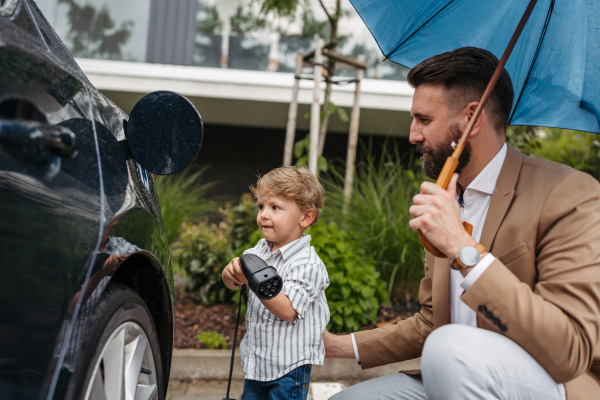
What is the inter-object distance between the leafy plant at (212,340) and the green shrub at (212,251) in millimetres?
753

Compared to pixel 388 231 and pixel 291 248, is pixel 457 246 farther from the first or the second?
pixel 388 231

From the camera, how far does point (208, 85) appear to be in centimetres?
916

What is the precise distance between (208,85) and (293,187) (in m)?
→ 7.65

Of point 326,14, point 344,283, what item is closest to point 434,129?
point 344,283

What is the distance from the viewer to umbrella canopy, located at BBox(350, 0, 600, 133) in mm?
1906

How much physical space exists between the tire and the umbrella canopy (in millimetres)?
1511

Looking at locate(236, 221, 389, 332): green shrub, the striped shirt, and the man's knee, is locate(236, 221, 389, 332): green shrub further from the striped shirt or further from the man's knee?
the man's knee

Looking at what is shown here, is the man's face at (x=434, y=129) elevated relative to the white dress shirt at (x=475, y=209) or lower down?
elevated

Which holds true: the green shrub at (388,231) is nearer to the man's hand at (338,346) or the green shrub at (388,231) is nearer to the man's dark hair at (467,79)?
the man's hand at (338,346)

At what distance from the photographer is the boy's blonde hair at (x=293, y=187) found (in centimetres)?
197

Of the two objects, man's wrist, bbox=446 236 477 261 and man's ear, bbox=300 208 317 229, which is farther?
man's ear, bbox=300 208 317 229

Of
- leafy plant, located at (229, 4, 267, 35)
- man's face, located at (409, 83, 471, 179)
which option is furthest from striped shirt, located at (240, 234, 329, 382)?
leafy plant, located at (229, 4, 267, 35)

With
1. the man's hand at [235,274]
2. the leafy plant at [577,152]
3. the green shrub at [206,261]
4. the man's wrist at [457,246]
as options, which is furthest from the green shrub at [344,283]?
the leafy plant at [577,152]

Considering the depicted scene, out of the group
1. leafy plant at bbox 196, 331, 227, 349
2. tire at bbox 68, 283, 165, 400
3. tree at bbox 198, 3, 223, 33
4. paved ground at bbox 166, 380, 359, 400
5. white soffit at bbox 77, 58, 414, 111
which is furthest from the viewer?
tree at bbox 198, 3, 223, 33
